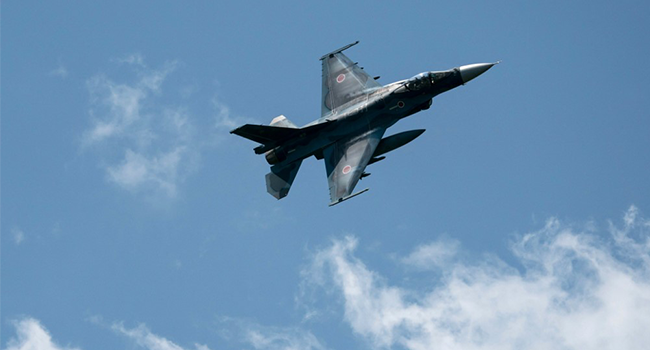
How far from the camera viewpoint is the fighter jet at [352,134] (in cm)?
7176

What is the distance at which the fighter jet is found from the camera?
7176cm

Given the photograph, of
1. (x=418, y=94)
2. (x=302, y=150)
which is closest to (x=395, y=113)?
(x=418, y=94)

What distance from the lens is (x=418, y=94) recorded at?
72.6 metres

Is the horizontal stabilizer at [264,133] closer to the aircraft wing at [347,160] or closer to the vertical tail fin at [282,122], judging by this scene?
the vertical tail fin at [282,122]

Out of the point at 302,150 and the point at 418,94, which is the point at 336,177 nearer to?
the point at 302,150

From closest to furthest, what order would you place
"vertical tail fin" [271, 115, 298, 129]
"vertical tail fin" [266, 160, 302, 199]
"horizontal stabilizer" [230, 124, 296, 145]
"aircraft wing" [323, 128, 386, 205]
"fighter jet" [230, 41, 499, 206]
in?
"aircraft wing" [323, 128, 386, 205] → "fighter jet" [230, 41, 499, 206] → "horizontal stabilizer" [230, 124, 296, 145] → "vertical tail fin" [266, 160, 302, 199] → "vertical tail fin" [271, 115, 298, 129]

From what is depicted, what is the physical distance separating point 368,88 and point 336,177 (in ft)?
26.0

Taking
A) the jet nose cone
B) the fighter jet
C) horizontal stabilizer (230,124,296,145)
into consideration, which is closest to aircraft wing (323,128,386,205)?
the fighter jet

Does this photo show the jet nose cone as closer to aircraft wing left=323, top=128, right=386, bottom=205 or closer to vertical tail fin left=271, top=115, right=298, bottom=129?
aircraft wing left=323, top=128, right=386, bottom=205

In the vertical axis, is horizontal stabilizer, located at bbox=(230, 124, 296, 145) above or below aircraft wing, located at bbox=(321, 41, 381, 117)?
below

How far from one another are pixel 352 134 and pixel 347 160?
209 cm

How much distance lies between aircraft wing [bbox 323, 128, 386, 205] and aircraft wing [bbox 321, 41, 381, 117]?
155 inches

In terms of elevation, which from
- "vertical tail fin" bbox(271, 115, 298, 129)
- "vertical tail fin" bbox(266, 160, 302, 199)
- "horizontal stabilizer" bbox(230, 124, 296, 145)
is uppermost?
"vertical tail fin" bbox(271, 115, 298, 129)

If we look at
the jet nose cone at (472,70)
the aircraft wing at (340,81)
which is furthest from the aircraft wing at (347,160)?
the jet nose cone at (472,70)
